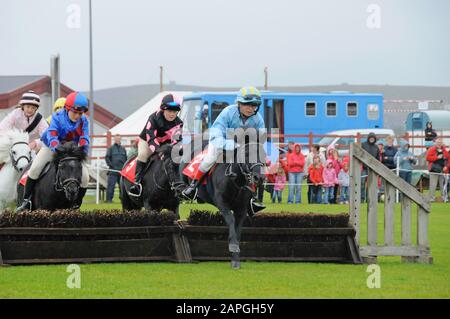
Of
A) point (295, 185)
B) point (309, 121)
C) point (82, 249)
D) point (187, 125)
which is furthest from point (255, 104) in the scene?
point (309, 121)

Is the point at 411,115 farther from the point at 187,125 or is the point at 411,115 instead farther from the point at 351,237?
the point at 351,237

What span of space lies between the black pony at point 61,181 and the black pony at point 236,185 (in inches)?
79.9

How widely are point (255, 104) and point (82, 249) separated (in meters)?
3.21

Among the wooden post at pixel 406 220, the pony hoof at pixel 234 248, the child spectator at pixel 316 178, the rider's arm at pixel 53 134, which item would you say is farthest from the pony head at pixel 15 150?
the child spectator at pixel 316 178

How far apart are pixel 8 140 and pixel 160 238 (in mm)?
3517

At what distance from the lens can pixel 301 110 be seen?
4500 centimetres

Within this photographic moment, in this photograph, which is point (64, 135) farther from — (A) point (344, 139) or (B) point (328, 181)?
(A) point (344, 139)

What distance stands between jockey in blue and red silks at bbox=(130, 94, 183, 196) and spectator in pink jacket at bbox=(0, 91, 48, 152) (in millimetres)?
1947

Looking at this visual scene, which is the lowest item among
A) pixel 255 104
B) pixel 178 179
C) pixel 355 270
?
pixel 355 270

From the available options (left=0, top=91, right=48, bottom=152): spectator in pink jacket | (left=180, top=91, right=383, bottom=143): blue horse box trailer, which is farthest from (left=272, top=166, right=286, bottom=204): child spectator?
(left=0, top=91, right=48, bottom=152): spectator in pink jacket

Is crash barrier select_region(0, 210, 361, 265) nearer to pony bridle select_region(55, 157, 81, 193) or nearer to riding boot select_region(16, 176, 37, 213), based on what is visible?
pony bridle select_region(55, 157, 81, 193)

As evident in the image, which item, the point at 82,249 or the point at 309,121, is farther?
the point at 309,121

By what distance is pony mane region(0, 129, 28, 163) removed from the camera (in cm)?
1647
